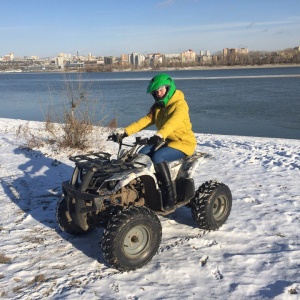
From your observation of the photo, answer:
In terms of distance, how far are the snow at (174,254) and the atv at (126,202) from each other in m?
0.21

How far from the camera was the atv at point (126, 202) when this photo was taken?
376 centimetres

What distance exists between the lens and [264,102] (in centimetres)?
2672

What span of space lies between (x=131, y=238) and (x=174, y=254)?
0.58 meters

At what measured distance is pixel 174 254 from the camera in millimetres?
4195

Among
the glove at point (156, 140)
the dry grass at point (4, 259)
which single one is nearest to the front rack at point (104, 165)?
the glove at point (156, 140)

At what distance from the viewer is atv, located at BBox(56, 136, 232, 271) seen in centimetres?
376


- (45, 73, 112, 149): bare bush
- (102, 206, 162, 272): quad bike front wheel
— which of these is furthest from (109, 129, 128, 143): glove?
(45, 73, 112, 149): bare bush

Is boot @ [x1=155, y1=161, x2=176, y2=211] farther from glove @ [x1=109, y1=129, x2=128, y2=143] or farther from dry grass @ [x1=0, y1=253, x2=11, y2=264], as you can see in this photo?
dry grass @ [x1=0, y1=253, x2=11, y2=264]

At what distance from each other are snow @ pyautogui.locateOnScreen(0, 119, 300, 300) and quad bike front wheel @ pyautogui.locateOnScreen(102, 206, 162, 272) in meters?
0.14

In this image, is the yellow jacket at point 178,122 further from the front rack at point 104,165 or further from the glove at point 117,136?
the front rack at point 104,165

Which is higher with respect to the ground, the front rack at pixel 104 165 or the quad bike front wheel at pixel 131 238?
the front rack at pixel 104 165

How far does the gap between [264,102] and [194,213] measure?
2359 cm

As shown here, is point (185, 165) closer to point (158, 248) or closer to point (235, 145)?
point (158, 248)

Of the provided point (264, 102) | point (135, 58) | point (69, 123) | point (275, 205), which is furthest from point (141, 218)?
point (135, 58)
